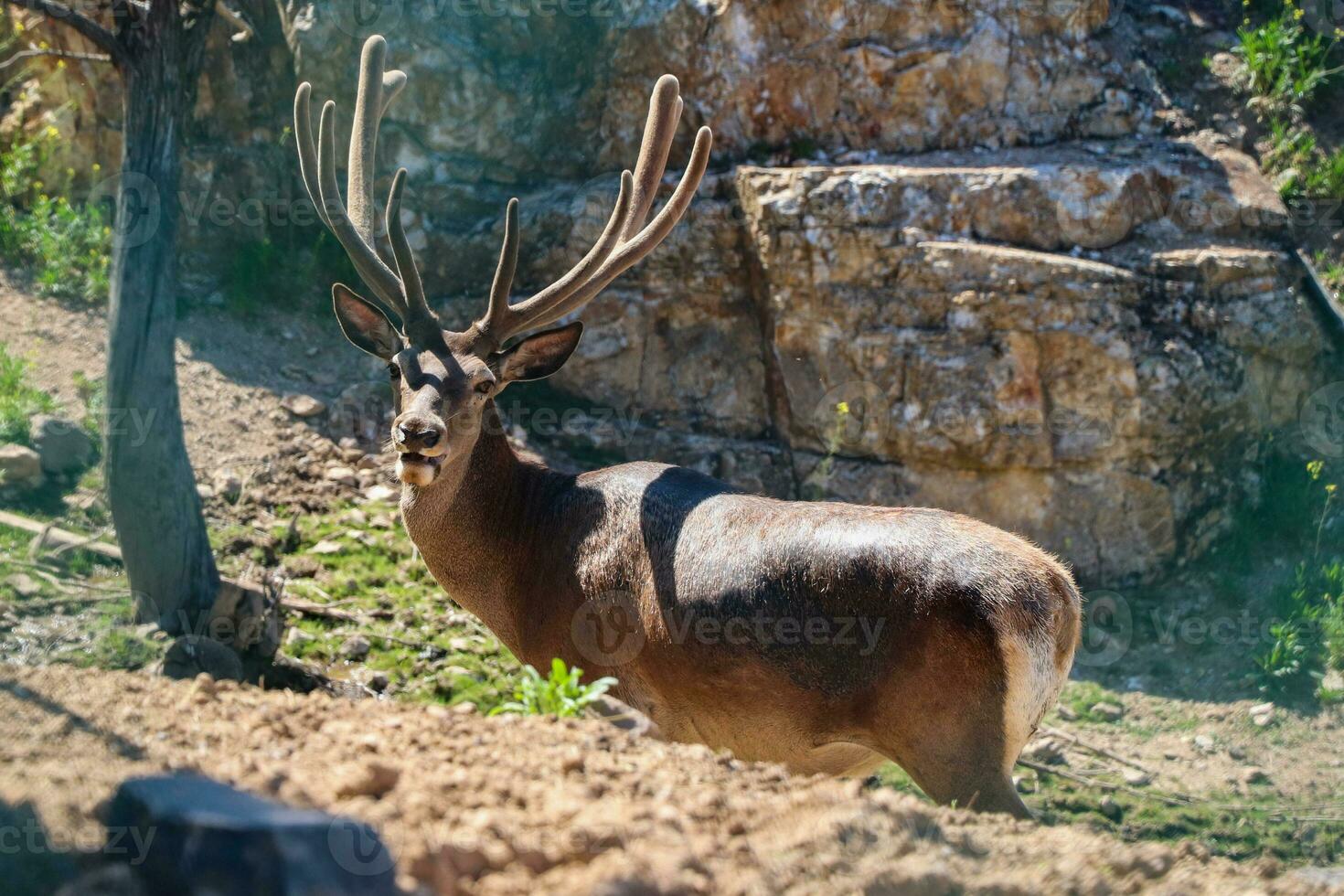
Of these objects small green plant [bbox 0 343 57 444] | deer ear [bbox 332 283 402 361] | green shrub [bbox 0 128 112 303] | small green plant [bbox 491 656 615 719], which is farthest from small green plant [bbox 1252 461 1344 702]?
green shrub [bbox 0 128 112 303]

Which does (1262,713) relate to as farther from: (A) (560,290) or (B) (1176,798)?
(A) (560,290)

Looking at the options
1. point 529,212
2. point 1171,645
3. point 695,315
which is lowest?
point 1171,645

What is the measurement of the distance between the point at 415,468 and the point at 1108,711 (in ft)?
14.4

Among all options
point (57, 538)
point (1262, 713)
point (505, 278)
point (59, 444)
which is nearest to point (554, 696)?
point (505, 278)

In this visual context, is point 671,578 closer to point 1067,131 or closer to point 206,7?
point 206,7

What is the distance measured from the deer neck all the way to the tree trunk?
1616 millimetres

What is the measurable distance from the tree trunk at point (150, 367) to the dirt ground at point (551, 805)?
2.71m

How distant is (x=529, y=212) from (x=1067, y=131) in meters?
4.12

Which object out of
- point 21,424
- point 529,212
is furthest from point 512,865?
point 529,212

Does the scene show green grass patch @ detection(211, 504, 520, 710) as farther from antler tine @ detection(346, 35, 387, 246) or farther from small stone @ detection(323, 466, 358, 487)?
antler tine @ detection(346, 35, 387, 246)

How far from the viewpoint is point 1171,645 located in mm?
7676

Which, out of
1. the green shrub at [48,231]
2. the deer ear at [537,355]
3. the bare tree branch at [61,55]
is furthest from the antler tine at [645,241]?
the green shrub at [48,231]

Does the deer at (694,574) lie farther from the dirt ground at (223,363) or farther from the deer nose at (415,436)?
the dirt ground at (223,363)

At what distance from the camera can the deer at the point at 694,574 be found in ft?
15.7
